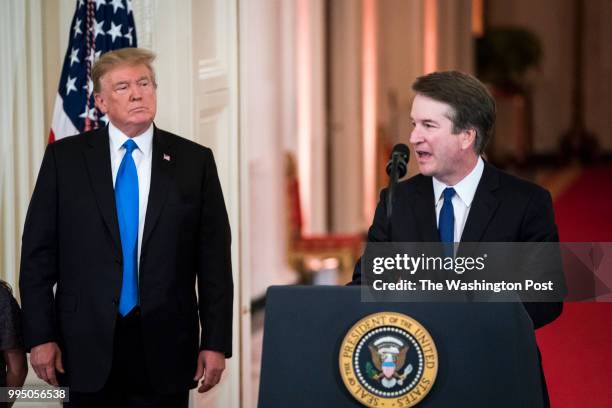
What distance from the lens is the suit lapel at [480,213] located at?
320cm

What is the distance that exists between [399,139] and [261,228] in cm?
434

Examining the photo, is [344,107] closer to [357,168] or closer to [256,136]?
[357,168]

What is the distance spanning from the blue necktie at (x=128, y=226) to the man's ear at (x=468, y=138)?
1.07 metres

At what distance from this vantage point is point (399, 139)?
43.9 ft

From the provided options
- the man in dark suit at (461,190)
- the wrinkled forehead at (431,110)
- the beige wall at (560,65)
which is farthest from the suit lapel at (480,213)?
the beige wall at (560,65)

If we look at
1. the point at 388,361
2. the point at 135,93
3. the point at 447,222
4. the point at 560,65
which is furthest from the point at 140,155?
the point at 560,65

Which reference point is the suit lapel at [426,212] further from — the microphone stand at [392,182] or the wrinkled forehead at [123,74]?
the wrinkled forehead at [123,74]

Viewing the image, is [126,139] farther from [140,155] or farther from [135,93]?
[135,93]

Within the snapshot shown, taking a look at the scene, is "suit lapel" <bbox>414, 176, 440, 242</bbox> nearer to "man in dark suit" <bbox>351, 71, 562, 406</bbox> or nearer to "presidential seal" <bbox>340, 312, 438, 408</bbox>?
"man in dark suit" <bbox>351, 71, 562, 406</bbox>

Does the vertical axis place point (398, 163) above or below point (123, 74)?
below

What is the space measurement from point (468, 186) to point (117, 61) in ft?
3.79

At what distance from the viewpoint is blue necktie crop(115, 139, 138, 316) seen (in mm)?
3604

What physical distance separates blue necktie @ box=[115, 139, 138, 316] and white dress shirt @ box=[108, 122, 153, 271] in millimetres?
23

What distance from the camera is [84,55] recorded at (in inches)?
176
